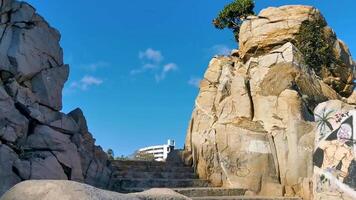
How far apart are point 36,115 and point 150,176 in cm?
437

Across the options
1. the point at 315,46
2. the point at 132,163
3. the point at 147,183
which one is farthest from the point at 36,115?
the point at 315,46

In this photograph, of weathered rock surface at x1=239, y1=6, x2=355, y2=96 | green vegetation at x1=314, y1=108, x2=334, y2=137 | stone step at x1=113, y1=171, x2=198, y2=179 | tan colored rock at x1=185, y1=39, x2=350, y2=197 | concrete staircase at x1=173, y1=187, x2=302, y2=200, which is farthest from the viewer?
weathered rock surface at x1=239, y1=6, x2=355, y2=96

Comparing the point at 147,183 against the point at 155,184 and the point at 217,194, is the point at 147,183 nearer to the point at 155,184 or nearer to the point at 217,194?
the point at 155,184

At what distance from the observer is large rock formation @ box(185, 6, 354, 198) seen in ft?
43.1

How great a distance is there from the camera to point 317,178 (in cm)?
1140

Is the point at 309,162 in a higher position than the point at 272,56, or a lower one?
lower

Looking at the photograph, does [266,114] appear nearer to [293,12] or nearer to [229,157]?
[229,157]

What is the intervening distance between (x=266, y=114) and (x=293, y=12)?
19.6ft

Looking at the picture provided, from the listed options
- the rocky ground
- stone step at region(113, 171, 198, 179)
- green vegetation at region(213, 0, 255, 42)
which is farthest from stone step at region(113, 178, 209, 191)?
green vegetation at region(213, 0, 255, 42)

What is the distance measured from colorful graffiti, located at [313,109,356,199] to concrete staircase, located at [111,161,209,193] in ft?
13.6

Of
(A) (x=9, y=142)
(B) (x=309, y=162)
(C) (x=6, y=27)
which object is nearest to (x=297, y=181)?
(B) (x=309, y=162)

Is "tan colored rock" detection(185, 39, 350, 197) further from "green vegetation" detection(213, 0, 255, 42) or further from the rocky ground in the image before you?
"green vegetation" detection(213, 0, 255, 42)

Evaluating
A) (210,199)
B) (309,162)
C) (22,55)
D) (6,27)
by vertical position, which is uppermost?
(6,27)

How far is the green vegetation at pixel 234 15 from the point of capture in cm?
2223
